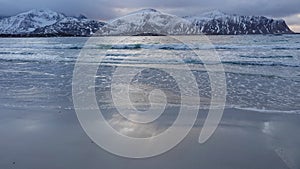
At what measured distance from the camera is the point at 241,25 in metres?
164

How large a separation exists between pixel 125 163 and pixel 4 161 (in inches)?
64.3

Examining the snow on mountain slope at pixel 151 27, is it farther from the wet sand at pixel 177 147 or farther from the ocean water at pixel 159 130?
the wet sand at pixel 177 147

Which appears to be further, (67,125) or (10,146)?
(67,125)

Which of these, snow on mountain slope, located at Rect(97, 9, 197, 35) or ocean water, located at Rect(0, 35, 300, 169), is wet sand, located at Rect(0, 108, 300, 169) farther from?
snow on mountain slope, located at Rect(97, 9, 197, 35)

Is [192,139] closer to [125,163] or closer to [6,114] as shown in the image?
[125,163]

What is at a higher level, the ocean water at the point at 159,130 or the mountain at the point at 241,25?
the ocean water at the point at 159,130

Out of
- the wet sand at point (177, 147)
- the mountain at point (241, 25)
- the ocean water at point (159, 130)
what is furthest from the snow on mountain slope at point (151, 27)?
the wet sand at point (177, 147)

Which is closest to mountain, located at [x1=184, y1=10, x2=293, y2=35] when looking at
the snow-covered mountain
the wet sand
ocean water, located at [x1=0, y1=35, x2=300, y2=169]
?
the snow-covered mountain

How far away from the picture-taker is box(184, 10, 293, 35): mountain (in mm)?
147250

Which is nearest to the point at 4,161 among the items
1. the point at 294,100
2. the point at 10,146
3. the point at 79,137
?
the point at 10,146

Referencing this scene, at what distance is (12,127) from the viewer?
5.89 meters

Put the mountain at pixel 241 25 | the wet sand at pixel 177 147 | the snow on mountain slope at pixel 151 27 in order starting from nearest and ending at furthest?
the wet sand at pixel 177 147 → the snow on mountain slope at pixel 151 27 → the mountain at pixel 241 25

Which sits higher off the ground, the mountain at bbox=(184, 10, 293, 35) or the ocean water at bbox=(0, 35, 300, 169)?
the ocean water at bbox=(0, 35, 300, 169)

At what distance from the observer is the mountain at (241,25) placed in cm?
14725
